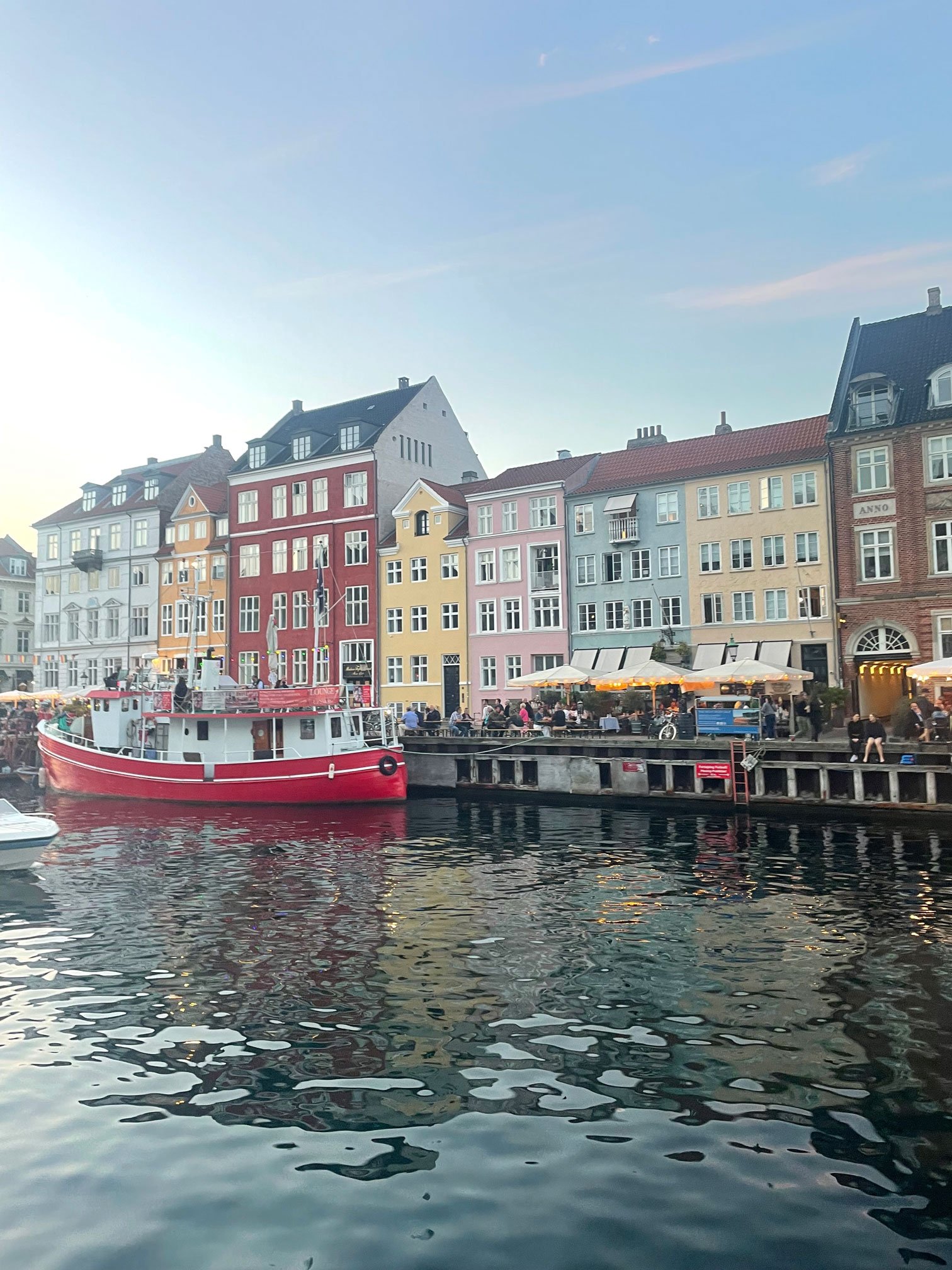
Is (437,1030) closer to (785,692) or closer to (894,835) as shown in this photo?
(894,835)

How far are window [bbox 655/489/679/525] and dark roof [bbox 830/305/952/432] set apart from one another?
8.50 meters

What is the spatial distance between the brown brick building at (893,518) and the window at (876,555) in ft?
0.13

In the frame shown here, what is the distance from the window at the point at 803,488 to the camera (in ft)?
148

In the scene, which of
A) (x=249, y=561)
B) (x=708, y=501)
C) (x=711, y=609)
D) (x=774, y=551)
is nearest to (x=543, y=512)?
(x=708, y=501)

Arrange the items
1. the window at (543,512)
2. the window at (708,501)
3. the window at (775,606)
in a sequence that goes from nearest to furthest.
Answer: the window at (775,606) → the window at (708,501) → the window at (543,512)

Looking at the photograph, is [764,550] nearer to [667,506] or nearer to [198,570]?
[667,506]

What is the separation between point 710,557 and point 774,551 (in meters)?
3.27

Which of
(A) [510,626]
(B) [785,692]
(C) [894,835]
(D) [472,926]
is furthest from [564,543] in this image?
(D) [472,926]

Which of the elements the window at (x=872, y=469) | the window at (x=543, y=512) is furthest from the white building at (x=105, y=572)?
the window at (x=872, y=469)

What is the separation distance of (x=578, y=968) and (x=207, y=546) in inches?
2370

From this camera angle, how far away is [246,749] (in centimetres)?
3803

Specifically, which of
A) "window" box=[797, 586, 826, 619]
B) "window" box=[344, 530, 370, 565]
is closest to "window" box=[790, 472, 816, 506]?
"window" box=[797, 586, 826, 619]

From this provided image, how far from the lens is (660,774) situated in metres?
36.6

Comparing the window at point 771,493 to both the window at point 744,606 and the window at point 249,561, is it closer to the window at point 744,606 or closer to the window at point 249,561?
the window at point 744,606
